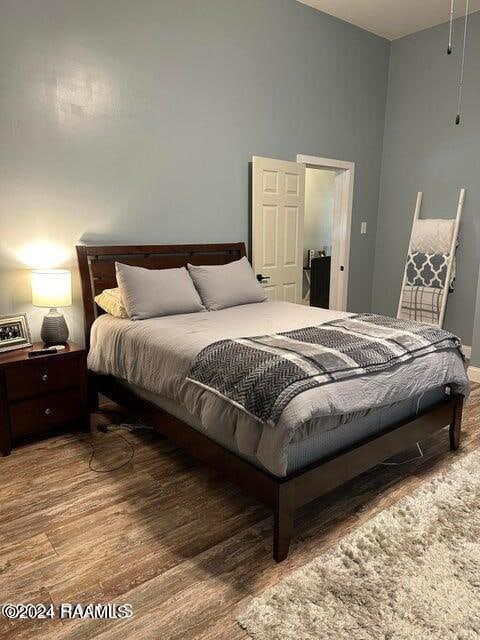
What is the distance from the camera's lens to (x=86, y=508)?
215 cm

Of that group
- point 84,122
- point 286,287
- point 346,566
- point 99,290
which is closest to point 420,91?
point 286,287

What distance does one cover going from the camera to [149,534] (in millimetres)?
1960

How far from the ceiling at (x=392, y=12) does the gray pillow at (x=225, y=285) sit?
266 centimetres

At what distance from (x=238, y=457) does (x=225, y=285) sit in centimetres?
174

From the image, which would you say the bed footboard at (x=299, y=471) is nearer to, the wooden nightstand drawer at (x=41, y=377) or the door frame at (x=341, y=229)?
the wooden nightstand drawer at (x=41, y=377)

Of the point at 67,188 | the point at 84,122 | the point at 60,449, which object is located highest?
the point at 84,122

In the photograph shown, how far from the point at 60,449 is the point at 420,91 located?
192 inches

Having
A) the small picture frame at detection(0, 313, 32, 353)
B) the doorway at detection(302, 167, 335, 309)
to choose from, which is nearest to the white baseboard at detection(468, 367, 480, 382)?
the doorway at detection(302, 167, 335, 309)

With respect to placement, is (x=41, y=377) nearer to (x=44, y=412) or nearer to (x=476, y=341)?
(x=44, y=412)

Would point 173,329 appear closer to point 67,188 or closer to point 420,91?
point 67,188

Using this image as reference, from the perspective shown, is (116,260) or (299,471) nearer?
(299,471)

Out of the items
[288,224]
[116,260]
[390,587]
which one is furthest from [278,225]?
[390,587]

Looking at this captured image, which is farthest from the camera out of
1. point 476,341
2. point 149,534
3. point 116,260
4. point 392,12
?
point 392,12

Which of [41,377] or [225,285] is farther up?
[225,285]
